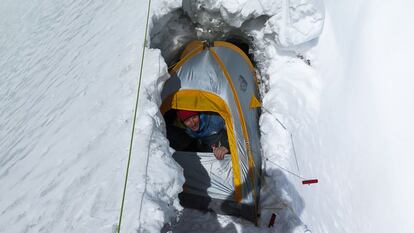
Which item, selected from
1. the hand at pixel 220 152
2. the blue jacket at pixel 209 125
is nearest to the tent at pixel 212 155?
the hand at pixel 220 152

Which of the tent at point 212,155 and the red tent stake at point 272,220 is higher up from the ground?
the tent at point 212,155

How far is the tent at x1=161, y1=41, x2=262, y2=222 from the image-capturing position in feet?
13.6

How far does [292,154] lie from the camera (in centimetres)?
441

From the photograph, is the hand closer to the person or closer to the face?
the person

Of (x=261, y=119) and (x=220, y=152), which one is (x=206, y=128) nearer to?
(x=220, y=152)

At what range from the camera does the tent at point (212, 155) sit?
13.6 ft

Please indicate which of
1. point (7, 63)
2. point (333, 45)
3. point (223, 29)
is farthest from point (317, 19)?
point (7, 63)

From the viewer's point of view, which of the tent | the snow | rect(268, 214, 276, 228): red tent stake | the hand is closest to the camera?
the snow

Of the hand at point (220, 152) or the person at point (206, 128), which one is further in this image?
the person at point (206, 128)

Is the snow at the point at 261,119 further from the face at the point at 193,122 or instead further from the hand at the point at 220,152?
the face at the point at 193,122

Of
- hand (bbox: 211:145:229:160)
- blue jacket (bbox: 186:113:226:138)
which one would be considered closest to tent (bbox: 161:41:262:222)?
hand (bbox: 211:145:229:160)

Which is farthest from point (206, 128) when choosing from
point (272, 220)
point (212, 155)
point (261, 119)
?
point (272, 220)

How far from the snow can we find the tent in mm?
173

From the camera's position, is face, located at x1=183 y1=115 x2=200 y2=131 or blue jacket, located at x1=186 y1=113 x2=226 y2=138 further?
blue jacket, located at x1=186 y1=113 x2=226 y2=138
